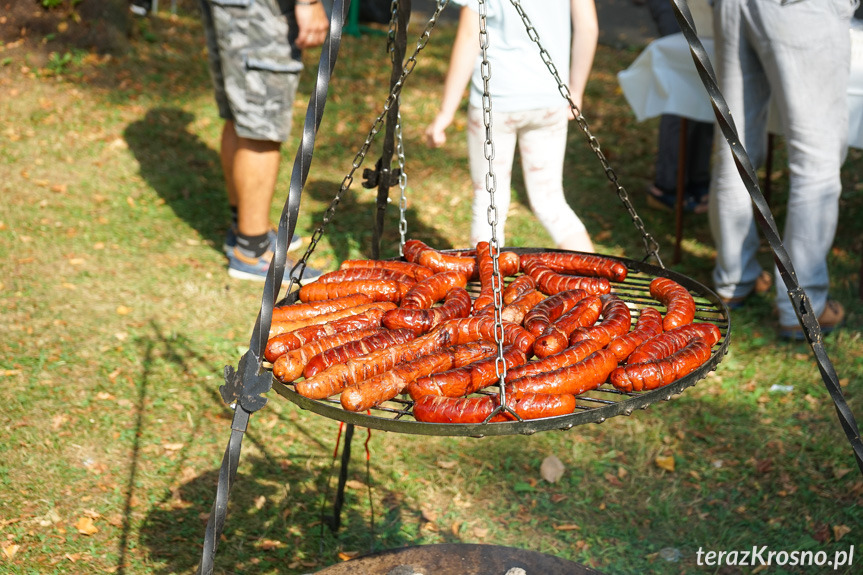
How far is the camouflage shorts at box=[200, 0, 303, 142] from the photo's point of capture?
5148mm

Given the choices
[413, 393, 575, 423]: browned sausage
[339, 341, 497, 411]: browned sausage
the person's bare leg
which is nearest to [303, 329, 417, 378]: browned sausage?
[339, 341, 497, 411]: browned sausage

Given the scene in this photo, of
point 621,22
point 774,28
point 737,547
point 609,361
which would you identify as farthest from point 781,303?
point 621,22

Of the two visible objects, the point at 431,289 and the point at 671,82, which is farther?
the point at 671,82

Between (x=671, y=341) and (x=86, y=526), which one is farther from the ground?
(x=671, y=341)

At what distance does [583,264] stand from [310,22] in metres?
2.97

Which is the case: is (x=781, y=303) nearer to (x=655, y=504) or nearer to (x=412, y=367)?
(x=655, y=504)

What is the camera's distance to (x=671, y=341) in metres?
2.39

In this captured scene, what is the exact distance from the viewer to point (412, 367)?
7.32 ft

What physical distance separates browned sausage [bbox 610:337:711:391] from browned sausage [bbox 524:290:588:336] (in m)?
0.33

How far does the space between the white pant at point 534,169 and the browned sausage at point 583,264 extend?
1.49m

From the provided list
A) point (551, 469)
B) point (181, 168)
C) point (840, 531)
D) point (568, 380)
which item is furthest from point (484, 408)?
point (181, 168)

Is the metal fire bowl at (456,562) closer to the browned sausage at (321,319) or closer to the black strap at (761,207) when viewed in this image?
the browned sausage at (321,319)

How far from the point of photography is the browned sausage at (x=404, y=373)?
82.0 inches

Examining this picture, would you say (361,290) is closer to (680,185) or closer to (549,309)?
(549,309)
